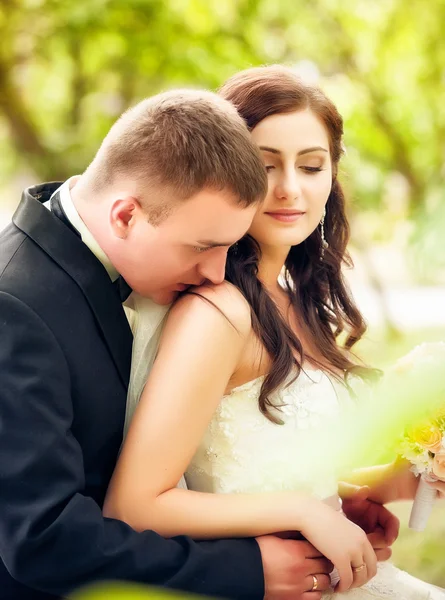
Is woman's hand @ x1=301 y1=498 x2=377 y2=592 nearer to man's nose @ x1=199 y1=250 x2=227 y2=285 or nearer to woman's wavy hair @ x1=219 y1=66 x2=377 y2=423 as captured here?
woman's wavy hair @ x1=219 y1=66 x2=377 y2=423

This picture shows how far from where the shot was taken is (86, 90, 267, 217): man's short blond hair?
5.94 ft

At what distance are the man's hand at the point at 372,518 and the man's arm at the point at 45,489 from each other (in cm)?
79

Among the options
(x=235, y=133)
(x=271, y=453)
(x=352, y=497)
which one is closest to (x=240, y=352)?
(x=271, y=453)

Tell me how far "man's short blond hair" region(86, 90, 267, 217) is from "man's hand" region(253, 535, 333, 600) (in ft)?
2.81

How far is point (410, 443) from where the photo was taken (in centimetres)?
205

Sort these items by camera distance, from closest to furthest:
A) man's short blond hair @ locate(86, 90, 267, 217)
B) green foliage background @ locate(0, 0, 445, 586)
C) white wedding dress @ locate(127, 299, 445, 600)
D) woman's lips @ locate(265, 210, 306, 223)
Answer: man's short blond hair @ locate(86, 90, 267, 217) < white wedding dress @ locate(127, 299, 445, 600) < woman's lips @ locate(265, 210, 306, 223) < green foliage background @ locate(0, 0, 445, 586)

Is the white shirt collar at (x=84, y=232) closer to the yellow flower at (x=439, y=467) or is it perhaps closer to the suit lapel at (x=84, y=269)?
the suit lapel at (x=84, y=269)

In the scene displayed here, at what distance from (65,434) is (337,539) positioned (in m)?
0.75

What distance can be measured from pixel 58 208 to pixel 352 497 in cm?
128


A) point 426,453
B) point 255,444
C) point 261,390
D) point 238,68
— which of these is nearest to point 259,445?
point 255,444

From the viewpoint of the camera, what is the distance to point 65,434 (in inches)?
66.0

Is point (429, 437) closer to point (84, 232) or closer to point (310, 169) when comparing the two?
point (310, 169)

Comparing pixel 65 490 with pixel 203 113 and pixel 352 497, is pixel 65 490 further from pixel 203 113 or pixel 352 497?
pixel 352 497

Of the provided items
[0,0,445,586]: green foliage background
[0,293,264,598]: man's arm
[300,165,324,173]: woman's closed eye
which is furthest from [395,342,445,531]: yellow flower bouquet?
[0,0,445,586]: green foliage background
